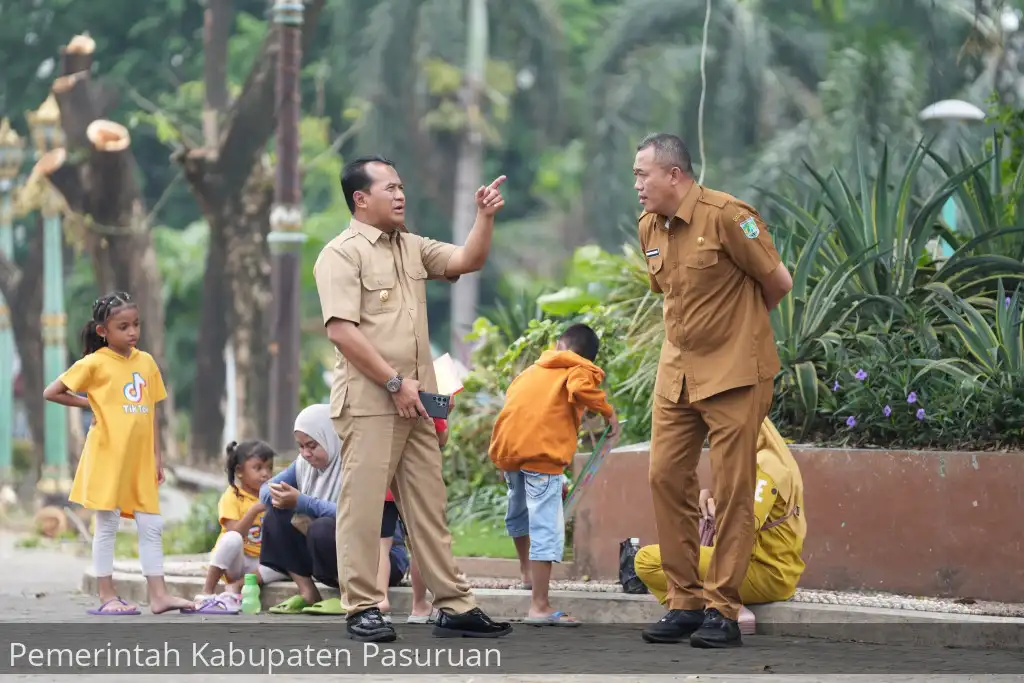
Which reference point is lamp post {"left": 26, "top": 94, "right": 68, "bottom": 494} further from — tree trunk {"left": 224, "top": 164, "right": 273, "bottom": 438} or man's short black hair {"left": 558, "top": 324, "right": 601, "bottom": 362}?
man's short black hair {"left": 558, "top": 324, "right": 601, "bottom": 362}

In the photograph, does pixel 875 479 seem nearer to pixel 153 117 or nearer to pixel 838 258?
pixel 838 258

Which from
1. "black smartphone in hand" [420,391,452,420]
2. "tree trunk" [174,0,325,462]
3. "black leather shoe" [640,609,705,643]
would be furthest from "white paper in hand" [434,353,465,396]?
"tree trunk" [174,0,325,462]

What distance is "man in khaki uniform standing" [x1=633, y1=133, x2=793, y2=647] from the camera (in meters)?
6.61

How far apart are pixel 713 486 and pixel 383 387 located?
4.39 feet

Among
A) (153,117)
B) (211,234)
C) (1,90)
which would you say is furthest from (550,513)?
(1,90)

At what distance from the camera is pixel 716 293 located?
6.68 m

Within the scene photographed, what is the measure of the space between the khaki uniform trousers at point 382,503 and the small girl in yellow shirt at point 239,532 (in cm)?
178

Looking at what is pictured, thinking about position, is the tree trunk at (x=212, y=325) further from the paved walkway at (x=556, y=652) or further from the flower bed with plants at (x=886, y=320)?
the paved walkway at (x=556, y=652)

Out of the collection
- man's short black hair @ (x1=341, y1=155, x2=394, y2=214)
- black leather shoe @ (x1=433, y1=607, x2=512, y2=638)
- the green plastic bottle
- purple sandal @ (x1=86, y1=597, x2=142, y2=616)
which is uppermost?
man's short black hair @ (x1=341, y1=155, x2=394, y2=214)

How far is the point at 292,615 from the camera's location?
323 inches

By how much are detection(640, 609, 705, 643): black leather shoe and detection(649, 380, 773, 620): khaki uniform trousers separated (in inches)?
1.6

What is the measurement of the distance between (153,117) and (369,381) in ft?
69.5

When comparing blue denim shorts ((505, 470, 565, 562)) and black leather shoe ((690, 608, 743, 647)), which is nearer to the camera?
black leather shoe ((690, 608, 743, 647))

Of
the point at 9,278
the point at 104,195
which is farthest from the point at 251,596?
the point at 9,278
